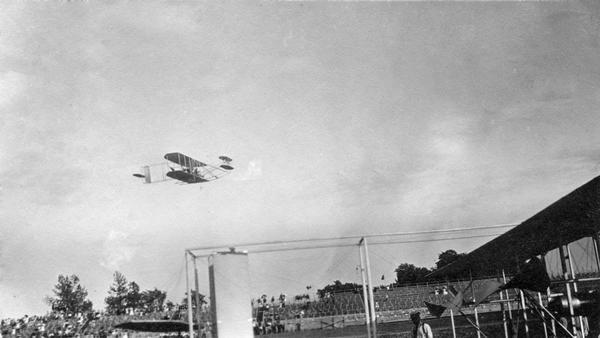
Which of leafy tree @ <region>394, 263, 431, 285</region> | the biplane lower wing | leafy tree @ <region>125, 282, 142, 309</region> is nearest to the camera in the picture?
the biplane lower wing

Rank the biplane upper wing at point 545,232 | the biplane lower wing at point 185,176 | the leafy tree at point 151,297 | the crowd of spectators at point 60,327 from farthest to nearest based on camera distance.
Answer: the leafy tree at point 151,297, the biplane lower wing at point 185,176, the crowd of spectators at point 60,327, the biplane upper wing at point 545,232

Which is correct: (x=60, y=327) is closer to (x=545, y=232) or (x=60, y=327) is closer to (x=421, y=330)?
(x=421, y=330)

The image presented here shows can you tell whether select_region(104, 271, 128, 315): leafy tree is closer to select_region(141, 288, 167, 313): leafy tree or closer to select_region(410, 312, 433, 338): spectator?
select_region(141, 288, 167, 313): leafy tree

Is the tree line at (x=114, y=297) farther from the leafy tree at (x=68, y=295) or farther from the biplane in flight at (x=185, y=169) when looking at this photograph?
the biplane in flight at (x=185, y=169)

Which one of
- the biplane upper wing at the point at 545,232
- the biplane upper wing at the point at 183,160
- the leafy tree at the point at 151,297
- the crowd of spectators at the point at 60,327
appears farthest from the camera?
the leafy tree at the point at 151,297

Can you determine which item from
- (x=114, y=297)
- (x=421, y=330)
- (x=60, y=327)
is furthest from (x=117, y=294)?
(x=421, y=330)

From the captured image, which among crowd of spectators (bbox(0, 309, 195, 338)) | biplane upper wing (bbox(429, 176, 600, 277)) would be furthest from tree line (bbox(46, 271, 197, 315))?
biplane upper wing (bbox(429, 176, 600, 277))

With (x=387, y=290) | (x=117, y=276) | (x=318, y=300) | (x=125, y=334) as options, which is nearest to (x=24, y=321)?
(x=125, y=334)

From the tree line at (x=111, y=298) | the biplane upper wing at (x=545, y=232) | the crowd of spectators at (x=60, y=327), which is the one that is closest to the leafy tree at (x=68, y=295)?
the tree line at (x=111, y=298)
